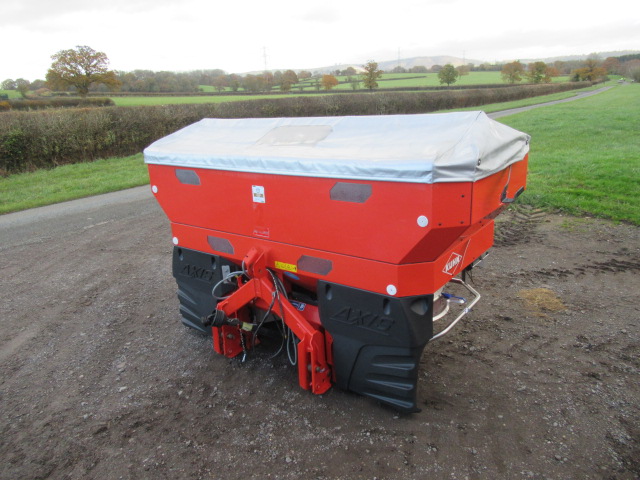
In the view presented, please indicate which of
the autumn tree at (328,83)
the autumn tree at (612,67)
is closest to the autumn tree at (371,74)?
the autumn tree at (328,83)

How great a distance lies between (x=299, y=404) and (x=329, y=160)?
1585mm

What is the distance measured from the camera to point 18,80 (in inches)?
1446

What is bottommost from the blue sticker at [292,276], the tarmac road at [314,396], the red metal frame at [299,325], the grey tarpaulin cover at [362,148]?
the tarmac road at [314,396]

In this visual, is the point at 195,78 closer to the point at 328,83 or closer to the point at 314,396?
the point at 328,83

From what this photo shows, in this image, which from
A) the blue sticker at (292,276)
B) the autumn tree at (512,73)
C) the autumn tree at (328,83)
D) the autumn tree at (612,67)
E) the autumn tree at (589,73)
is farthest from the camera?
the autumn tree at (612,67)

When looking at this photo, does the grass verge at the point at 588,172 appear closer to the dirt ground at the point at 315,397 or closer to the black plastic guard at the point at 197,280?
the dirt ground at the point at 315,397

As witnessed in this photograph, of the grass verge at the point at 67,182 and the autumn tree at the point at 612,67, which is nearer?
the grass verge at the point at 67,182

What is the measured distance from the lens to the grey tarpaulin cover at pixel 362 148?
227 cm

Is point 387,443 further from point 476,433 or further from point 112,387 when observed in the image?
point 112,387

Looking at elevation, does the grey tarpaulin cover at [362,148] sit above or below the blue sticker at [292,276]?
above

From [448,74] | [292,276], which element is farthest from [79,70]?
[448,74]

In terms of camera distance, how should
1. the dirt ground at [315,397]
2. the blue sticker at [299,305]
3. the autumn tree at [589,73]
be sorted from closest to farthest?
the dirt ground at [315,397] → the blue sticker at [299,305] → the autumn tree at [589,73]

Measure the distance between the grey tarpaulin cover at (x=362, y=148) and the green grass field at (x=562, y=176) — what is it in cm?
471

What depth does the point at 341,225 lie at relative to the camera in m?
2.60
